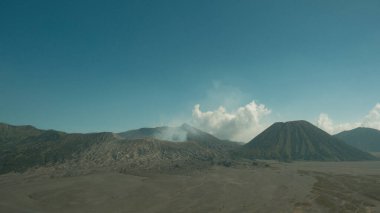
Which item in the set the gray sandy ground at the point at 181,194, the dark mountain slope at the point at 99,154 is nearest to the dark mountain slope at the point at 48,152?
the dark mountain slope at the point at 99,154

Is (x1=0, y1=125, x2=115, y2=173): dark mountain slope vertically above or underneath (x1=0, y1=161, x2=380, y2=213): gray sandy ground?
above

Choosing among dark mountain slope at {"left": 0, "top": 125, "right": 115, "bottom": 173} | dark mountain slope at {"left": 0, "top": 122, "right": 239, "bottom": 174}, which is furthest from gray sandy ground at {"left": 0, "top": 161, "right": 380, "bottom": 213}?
dark mountain slope at {"left": 0, "top": 125, "right": 115, "bottom": 173}

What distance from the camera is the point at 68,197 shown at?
66.6 metres

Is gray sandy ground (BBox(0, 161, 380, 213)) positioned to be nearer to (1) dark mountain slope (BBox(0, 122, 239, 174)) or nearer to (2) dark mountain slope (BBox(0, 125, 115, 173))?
(1) dark mountain slope (BBox(0, 122, 239, 174))

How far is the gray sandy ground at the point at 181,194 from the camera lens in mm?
56781

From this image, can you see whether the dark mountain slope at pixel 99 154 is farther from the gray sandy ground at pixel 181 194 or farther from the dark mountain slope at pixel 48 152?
Result: the gray sandy ground at pixel 181 194

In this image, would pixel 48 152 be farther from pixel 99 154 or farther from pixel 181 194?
pixel 181 194

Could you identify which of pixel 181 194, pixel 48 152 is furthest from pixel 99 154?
pixel 181 194

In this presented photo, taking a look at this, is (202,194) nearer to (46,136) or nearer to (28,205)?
(28,205)

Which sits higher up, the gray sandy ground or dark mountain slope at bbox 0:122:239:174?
dark mountain slope at bbox 0:122:239:174

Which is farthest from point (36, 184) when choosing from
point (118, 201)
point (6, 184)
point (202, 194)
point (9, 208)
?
point (202, 194)

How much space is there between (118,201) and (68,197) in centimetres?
1327

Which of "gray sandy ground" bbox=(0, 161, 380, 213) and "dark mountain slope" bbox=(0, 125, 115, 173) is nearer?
"gray sandy ground" bbox=(0, 161, 380, 213)

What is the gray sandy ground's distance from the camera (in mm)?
56781
